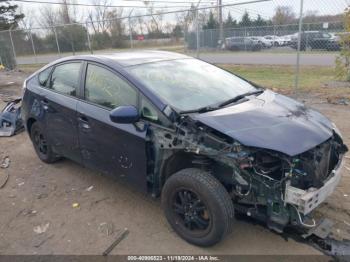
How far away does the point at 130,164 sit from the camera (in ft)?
11.6

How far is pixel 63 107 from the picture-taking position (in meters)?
4.28

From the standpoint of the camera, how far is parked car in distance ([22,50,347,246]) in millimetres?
2830

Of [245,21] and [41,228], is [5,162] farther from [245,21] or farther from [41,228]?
[245,21]

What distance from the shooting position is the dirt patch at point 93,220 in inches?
128

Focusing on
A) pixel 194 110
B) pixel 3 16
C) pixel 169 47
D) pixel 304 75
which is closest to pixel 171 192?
pixel 194 110

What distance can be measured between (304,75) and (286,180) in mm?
10919

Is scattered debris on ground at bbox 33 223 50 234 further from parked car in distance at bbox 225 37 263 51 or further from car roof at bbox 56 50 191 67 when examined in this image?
parked car in distance at bbox 225 37 263 51

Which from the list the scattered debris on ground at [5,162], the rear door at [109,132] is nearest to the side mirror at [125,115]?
the rear door at [109,132]

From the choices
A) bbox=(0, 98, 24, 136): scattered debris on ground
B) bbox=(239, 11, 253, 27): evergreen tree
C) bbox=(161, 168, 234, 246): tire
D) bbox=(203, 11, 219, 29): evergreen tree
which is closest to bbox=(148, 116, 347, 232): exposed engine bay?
bbox=(161, 168, 234, 246): tire

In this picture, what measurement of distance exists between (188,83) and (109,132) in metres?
0.98

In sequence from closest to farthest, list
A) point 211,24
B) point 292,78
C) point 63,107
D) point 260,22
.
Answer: point 63,107, point 292,78, point 260,22, point 211,24

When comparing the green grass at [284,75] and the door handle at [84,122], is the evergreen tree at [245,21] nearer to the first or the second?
the green grass at [284,75]

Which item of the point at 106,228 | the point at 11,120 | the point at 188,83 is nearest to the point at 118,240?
the point at 106,228

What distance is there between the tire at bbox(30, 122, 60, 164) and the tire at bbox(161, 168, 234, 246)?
8.03 ft
